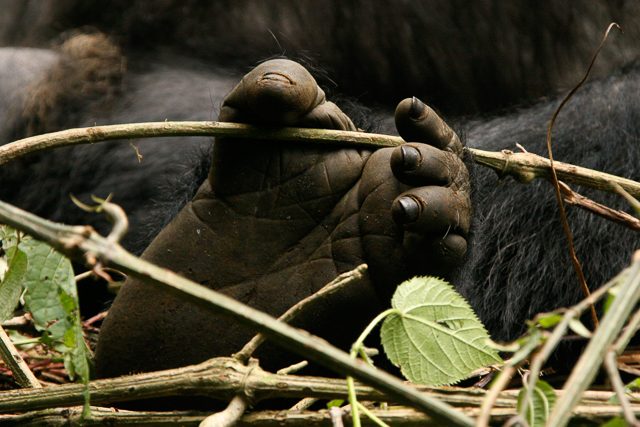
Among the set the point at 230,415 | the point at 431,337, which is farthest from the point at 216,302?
the point at 431,337

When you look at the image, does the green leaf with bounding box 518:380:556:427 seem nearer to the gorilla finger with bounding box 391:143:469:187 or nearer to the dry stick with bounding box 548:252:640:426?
the dry stick with bounding box 548:252:640:426

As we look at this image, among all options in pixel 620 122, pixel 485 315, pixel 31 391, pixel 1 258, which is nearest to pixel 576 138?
pixel 620 122

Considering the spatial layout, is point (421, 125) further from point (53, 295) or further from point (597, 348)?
point (597, 348)

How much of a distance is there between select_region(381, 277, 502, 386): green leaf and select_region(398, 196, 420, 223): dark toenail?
12 cm

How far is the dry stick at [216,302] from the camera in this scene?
1.73ft

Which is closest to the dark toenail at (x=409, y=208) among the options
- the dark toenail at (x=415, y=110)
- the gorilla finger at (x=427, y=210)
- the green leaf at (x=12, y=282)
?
the gorilla finger at (x=427, y=210)

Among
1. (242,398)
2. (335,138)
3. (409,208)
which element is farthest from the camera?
(335,138)

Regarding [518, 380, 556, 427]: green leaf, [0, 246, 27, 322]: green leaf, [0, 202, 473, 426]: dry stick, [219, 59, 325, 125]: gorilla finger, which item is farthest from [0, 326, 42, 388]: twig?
[518, 380, 556, 427]: green leaf

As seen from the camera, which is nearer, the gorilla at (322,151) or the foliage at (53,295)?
the foliage at (53,295)

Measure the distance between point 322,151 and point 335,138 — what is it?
0.02 metres

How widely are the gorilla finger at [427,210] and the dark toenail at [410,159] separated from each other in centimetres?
2

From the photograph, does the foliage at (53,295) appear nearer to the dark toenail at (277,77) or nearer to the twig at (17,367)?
the twig at (17,367)

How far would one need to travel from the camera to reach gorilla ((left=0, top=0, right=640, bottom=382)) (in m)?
1.04

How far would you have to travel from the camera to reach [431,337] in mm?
837
